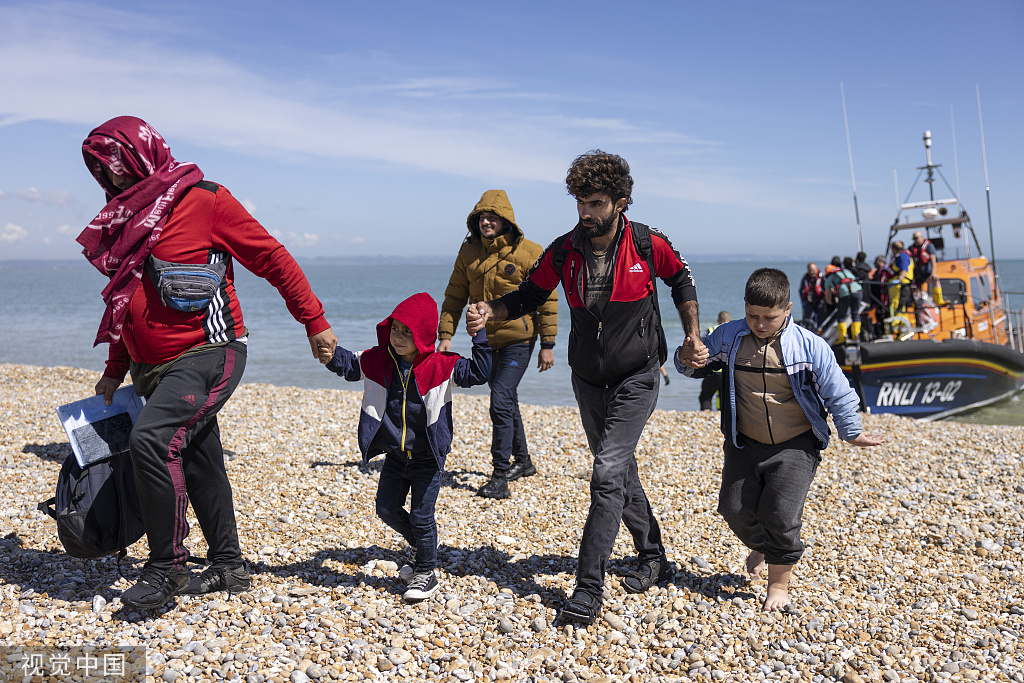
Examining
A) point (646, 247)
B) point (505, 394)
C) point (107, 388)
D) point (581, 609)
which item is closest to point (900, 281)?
point (505, 394)

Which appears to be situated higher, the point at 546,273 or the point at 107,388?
the point at 546,273

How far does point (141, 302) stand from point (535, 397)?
12.4m

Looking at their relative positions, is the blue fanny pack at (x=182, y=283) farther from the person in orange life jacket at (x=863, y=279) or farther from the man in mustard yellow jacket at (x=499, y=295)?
the person in orange life jacket at (x=863, y=279)

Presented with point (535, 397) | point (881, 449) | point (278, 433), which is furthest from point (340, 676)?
point (535, 397)

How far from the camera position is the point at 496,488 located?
547 centimetres

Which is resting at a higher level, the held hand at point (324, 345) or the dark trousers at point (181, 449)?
the held hand at point (324, 345)

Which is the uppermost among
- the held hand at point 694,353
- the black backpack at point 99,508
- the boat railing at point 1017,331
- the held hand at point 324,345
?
the held hand at point 324,345

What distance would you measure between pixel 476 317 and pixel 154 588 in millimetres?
1911

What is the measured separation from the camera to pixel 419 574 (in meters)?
3.66

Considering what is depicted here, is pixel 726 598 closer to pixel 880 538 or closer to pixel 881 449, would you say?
pixel 880 538

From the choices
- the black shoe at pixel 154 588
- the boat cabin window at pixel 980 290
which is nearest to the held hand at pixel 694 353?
the black shoe at pixel 154 588

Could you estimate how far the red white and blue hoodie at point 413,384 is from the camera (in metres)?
3.47

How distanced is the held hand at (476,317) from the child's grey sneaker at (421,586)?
126 cm

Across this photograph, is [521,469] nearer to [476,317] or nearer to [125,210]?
[476,317]
